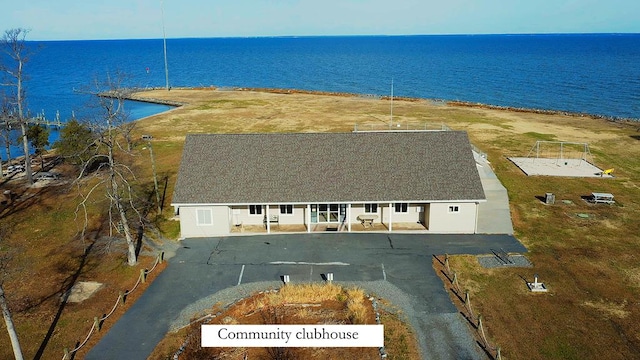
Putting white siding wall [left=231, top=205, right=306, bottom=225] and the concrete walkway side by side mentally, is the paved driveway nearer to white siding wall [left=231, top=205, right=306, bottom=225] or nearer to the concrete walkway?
the concrete walkway

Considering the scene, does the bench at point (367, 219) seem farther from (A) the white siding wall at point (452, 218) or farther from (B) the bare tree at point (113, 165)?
(B) the bare tree at point (113, 165)

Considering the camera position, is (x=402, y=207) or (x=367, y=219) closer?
(x=367, y=219)

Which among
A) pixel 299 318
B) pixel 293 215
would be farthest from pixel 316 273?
pixel 293 215

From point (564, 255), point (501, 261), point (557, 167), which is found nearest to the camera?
point (501, 261)

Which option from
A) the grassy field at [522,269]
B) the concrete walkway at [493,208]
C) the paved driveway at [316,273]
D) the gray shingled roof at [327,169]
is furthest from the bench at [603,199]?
the gray shingled roof at [327,169]

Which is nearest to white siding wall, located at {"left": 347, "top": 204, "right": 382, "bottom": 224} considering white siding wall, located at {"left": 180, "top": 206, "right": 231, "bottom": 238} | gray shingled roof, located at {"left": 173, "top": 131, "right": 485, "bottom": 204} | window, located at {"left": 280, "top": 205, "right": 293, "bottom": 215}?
gray shingled roof, located at {"left": 173, "top": 131, "right": 485, "bottom": 204}

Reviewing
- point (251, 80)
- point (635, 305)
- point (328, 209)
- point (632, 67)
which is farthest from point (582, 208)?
point (632, 67)

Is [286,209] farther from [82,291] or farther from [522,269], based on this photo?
[522,269]

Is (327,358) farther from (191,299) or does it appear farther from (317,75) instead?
(317,75)
